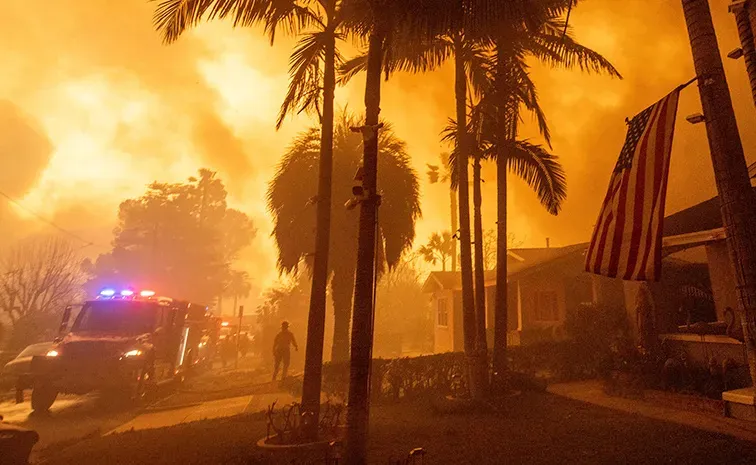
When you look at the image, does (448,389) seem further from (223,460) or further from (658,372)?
(223,460)

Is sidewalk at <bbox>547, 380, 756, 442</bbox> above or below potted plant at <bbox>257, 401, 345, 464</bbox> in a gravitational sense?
above

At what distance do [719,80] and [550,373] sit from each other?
1113 centimetres

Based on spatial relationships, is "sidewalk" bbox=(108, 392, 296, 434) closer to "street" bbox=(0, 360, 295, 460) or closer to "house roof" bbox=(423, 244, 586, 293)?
"street" bbox=(0, 360, 295, 460)

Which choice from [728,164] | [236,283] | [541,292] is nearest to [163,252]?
[236,283]

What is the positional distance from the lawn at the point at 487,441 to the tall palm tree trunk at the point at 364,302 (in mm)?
1135

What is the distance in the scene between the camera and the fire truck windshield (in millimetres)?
14078

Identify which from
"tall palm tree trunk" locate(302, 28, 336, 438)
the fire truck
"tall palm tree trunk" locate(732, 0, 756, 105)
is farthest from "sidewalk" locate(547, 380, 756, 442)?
the fire truck

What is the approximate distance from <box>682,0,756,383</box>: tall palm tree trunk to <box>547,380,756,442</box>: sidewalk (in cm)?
359

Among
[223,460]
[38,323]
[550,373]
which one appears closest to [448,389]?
[550,373]

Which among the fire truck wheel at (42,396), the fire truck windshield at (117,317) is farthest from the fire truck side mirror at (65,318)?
the fire truck wheel at (42,396)

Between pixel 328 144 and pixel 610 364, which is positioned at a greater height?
pixel 328 144

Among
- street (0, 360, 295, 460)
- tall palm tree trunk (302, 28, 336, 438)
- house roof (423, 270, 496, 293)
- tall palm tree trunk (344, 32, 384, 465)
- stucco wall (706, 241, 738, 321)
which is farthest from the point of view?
house roof (423, 270, 496, 293)

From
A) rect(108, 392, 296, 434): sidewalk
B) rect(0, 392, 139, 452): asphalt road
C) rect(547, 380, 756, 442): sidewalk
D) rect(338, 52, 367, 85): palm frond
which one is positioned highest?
rect(338, 52, 367, 85): palm frond

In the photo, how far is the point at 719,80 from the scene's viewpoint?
498 cm
